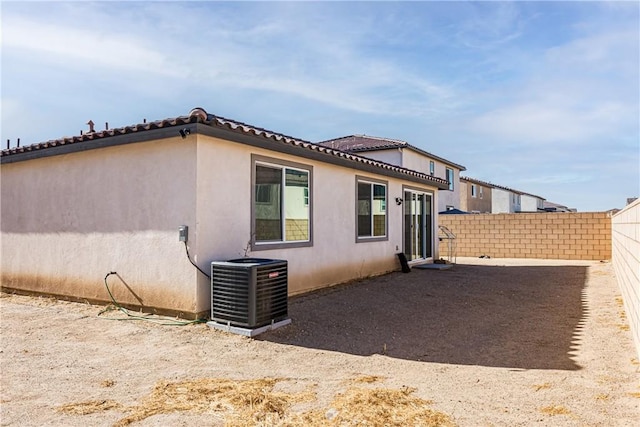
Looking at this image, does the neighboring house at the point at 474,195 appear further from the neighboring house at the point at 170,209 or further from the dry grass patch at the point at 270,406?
the dry grass patch at the point at 270,406

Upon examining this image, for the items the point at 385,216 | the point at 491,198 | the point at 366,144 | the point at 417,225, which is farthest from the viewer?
the point at 491,198

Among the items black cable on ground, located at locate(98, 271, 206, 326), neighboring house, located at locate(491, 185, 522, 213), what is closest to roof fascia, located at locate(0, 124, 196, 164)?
black cable on ground, located at locate(98, 271, 206, 326)

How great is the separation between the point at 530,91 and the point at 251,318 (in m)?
10.9

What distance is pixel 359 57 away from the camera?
1053 centimetres

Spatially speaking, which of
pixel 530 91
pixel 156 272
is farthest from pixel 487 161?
pixel 156 272

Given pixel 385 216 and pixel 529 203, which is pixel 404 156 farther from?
pixel 529 203

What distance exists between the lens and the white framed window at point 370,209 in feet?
33.5

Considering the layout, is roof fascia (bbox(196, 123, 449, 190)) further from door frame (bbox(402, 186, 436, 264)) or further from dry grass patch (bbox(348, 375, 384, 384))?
dry grass patch (bbox(348, 375, 384, 384))

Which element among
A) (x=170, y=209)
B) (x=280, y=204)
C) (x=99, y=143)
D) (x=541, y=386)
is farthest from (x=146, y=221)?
(x=541, y=386)

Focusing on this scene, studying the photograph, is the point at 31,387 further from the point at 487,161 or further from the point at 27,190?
the point at 487,161

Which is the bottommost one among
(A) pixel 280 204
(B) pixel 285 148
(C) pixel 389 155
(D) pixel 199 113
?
(A) pixel 280 204

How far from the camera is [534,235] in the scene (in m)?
17.1

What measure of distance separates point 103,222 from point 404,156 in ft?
51.9

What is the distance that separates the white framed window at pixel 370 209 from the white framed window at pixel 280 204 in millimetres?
2213
